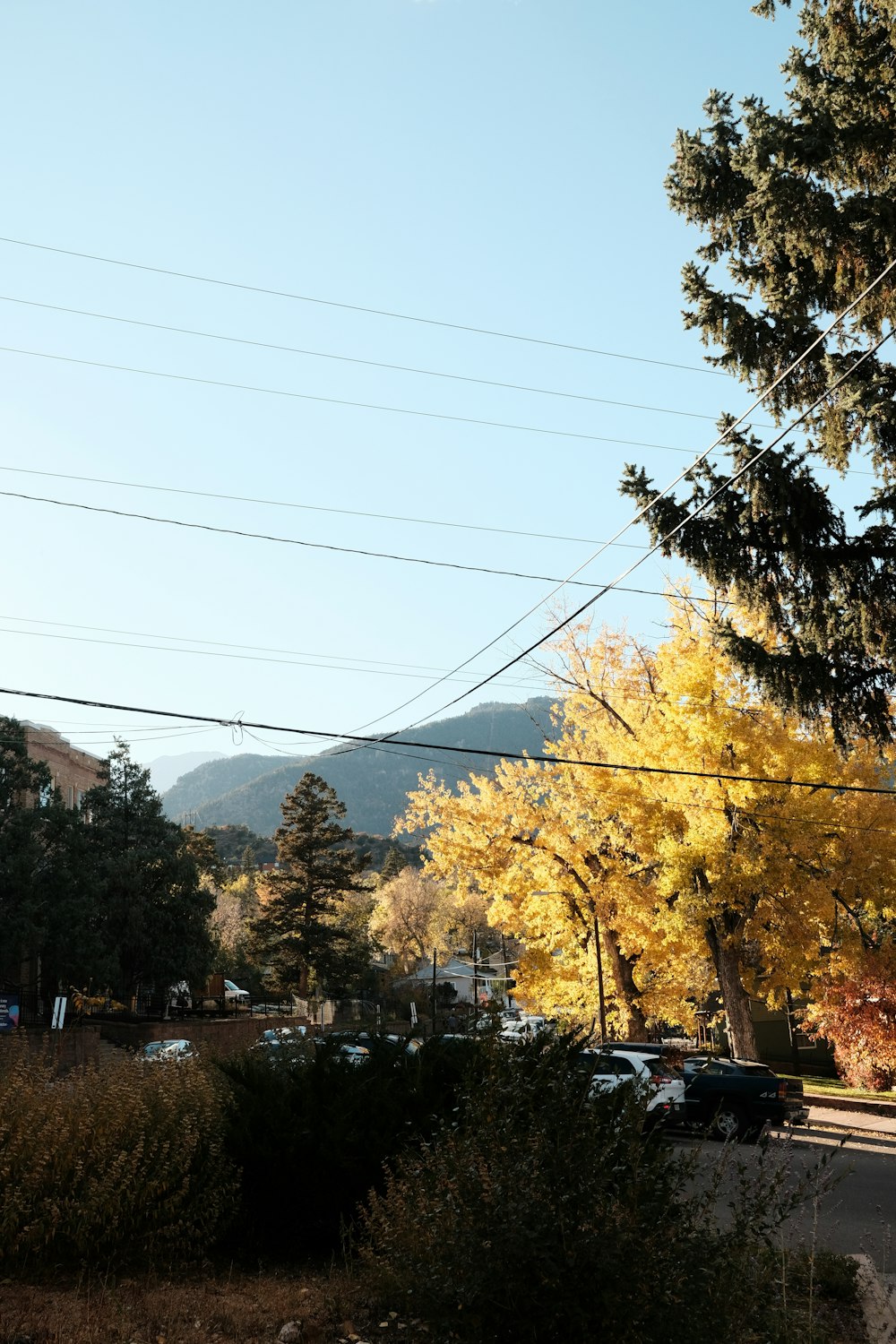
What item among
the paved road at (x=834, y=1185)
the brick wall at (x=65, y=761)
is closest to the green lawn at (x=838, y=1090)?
the paved road at (x=834, y=1185)

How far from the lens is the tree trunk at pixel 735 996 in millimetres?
25922

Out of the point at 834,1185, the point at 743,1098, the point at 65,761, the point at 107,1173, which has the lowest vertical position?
the point at 743,1098

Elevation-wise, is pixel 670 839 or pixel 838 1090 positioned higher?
pixel 670 839

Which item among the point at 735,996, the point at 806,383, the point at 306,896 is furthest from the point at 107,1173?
the point at 306,896

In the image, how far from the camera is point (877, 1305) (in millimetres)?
7828

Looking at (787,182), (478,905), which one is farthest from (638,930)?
(478,905)

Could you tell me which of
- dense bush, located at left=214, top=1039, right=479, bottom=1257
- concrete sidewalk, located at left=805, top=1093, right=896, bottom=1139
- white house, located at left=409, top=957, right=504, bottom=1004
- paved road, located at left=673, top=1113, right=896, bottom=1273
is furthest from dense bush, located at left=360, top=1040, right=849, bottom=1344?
white house, located at left=409, top=957, right=504, bottom=1004

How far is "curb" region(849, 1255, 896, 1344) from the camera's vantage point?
7.18 m

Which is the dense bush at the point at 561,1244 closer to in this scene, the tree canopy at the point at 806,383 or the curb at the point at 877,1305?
the curb at the point at 877,1305

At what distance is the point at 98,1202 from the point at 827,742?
17.3 meters

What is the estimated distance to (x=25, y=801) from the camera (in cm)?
3947

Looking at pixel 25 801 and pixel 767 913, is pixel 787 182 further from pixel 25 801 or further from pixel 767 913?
pixel 25 801

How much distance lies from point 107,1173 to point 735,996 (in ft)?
66.9

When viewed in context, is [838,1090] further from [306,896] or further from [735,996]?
[306,896]
